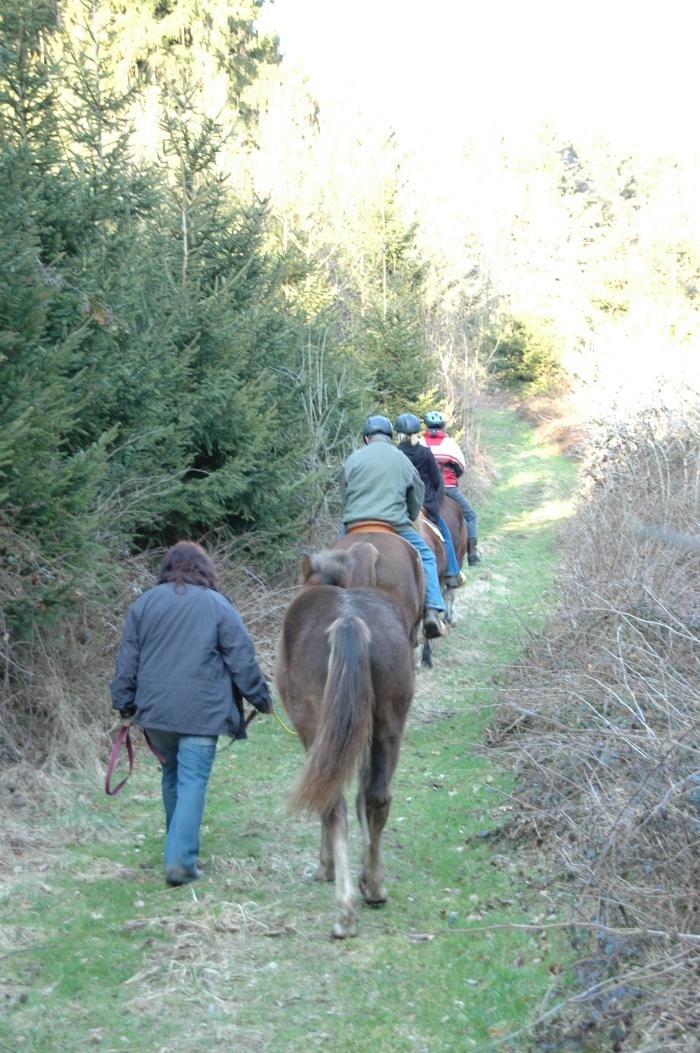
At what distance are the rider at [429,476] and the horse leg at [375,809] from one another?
6240 mm

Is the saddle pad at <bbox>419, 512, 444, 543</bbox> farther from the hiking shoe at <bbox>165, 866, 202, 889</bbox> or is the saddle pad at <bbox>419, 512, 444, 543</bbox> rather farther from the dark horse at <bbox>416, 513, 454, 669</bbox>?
the hiking shoe at <bbox>165, 866, 202, 889</bbox>

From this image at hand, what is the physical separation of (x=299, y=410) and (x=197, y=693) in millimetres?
8977

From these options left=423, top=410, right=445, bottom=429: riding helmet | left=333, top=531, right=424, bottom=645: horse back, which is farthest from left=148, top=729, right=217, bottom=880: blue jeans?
left=423, top=410, right=445, bottom=429: riding helmet

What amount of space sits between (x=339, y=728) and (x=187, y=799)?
56.4 inches

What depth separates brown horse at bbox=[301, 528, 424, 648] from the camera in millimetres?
6801

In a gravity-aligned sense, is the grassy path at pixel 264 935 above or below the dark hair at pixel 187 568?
below

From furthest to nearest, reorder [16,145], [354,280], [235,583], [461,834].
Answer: [354,280] < [235,583] < [16,145] < [461,834]

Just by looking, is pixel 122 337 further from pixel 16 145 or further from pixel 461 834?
pixel 461 834

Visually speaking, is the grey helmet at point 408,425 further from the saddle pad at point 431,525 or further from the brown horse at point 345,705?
the brown horse at point 345,705

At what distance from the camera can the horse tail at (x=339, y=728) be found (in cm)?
548

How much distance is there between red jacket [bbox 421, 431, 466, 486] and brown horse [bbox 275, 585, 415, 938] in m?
8.04

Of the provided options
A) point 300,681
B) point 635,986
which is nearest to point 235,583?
point 300,681

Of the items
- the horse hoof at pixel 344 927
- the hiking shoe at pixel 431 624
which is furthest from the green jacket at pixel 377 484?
the horse hoof at pixel 344 927

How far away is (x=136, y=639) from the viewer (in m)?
6.55
